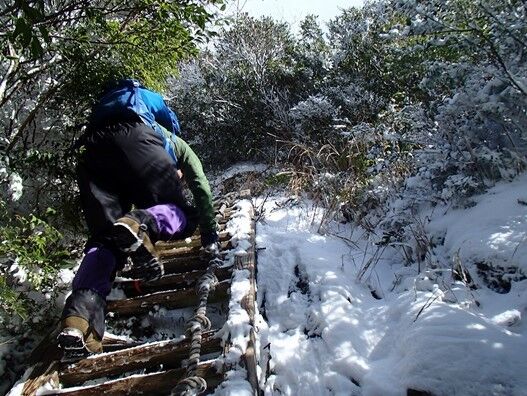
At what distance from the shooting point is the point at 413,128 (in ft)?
12.0

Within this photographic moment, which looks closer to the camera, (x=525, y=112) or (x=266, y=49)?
(x=525, y=112)

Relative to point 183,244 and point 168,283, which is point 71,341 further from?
point 183,244

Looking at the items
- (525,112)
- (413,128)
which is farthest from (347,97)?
(525,112)

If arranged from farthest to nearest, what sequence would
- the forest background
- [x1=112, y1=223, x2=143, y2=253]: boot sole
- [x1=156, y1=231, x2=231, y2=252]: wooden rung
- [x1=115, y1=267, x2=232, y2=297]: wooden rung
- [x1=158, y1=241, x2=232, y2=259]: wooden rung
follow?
[x1=156, y1=231, x2=231, y2=252]: wooden rung
[x1=158, y1=241, x2=232, y2=259]: wooden rung
[x1=115, y1=267, x2=232, y2=297]: wooden rung
the forest background
[x1=112, y1=223, x2=143, y2=253]: boot sole

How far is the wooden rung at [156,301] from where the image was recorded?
2.46m

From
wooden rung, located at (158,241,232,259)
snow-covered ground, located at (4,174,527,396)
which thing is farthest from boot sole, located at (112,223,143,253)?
wooden rung, located at (158,241,232,259)

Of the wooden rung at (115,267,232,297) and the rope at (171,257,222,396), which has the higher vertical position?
the rope at (171,257,222,396)

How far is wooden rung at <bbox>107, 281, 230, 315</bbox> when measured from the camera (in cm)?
246

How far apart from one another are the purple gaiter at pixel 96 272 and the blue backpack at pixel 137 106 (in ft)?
2.79

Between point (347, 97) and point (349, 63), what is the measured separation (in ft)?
2.99

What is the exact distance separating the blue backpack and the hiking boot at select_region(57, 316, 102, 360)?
121 centimetres

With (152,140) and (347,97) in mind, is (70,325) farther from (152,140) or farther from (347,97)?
(347,97)

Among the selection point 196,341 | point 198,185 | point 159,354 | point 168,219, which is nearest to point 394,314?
point 196,341

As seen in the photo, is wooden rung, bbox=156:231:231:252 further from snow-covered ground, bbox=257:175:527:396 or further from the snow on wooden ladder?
the snow on wooden ladder
